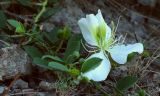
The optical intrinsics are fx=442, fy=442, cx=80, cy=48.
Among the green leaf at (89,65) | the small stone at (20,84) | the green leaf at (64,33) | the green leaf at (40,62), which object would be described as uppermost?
the green leaf at (64,33)

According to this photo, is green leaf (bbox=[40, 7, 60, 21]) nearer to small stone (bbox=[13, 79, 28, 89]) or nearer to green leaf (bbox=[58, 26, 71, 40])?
green leaf (bbox=[58, 26, 71, 40])

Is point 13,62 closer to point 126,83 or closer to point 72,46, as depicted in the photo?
point 72,46

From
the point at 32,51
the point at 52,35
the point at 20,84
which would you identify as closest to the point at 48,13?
the point at 52,35

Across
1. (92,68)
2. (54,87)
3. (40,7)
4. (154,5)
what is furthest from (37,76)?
(154,5)

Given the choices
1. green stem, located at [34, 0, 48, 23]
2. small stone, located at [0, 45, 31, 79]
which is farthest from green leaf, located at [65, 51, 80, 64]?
green stem, located at [34, 0, 48, 23]

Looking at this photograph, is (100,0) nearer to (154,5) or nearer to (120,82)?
(154,5)

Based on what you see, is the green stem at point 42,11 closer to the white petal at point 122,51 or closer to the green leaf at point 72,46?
the green leaf at point 72,46

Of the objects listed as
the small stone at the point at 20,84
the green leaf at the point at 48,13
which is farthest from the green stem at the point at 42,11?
the small stone at the point at 20,84
